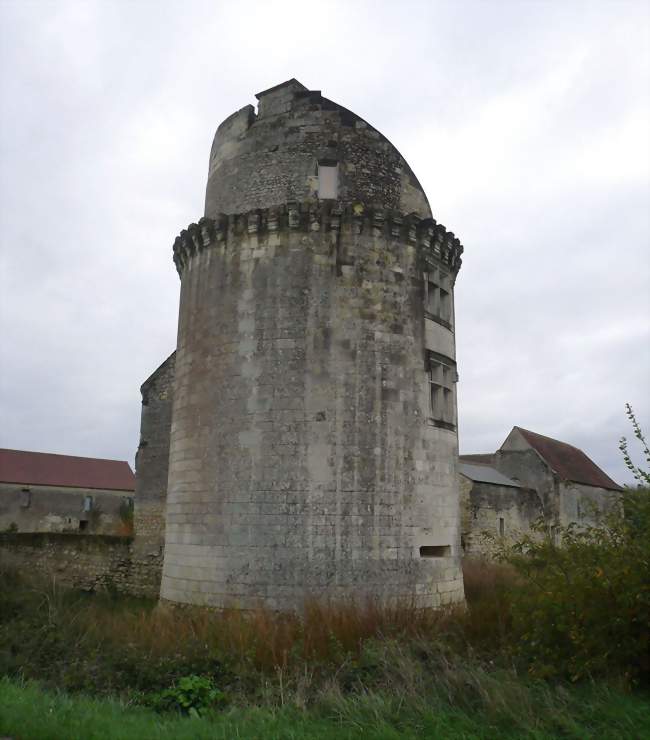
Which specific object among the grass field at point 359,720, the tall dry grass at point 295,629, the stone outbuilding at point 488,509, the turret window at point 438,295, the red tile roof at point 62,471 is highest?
the turret window at point 438,295

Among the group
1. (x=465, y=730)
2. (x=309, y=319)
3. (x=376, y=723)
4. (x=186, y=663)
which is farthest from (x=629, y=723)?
(x=309, y=319)

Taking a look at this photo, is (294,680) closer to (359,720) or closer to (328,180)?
(359,720)

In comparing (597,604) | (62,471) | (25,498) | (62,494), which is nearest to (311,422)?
(597,604)

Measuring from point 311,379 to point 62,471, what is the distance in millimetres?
31601

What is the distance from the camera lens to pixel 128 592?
17.2m

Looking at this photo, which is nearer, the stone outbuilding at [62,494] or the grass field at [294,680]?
the grass field at [294,680]

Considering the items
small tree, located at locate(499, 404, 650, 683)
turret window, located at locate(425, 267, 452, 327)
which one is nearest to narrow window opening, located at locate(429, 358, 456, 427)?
turret window, located at locate(425, 267, 452, 327)

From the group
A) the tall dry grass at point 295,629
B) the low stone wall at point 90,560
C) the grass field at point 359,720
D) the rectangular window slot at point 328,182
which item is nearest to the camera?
the grass field at point 359,720

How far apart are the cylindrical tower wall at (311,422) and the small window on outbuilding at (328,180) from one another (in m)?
0.62

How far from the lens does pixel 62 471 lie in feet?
125

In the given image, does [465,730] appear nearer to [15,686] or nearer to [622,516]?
[622,516]

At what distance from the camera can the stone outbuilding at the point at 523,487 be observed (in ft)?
74.8

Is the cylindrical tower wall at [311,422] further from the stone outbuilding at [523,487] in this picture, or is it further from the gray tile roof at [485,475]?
the gray tile roof at [485,475]

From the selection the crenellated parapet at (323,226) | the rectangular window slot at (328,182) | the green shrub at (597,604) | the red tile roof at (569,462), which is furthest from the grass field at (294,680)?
the red tile roof at (569,462)
